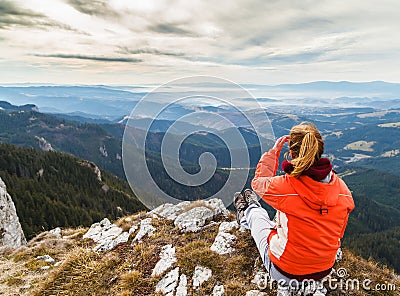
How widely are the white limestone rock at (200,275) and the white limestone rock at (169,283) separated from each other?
544mm

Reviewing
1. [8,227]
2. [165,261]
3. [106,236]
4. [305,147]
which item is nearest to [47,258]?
[106,236]

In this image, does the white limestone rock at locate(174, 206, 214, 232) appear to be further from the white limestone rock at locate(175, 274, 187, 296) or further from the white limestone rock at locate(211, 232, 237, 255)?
the white limestone rock at locate(175, 274, 187, 296)

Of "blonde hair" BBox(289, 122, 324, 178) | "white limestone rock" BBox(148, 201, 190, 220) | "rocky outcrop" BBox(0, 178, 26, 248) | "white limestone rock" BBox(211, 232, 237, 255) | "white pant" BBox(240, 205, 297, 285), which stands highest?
"blonde hair" BBox(289, 122, 324, 178)

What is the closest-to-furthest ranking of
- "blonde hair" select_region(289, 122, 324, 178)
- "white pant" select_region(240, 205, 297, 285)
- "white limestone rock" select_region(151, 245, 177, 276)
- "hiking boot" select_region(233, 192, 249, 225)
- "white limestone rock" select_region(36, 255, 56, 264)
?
"blonde hair" select_region(289, 122, 324, 178) < "white pant" select_region(240, 205, 297, 285) < "white limestone rock" select_region(151, 245, 177, 276) < "hiking boot" select_region(233, 192, 249, 225) < "white limestone rock" select_region(36, 255, 56, 264)

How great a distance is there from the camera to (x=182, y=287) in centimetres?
718

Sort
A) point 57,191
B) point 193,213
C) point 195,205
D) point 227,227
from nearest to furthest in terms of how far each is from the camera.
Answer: point 227,227 → point 193,213 → point 195,205 → point 57,191

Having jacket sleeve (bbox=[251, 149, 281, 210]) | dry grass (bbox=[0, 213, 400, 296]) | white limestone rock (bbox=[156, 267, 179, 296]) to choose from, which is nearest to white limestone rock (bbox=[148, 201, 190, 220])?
dry grass (bbox=[0, 213, 400, 296])

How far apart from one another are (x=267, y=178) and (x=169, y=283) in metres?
4.33

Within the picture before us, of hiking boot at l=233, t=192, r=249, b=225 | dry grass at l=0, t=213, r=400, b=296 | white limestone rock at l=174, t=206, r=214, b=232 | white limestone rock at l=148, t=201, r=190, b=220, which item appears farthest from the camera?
white limestone rock at l=148, t=201, r=190, b=220

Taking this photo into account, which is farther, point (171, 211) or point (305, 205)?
point (171, 211)

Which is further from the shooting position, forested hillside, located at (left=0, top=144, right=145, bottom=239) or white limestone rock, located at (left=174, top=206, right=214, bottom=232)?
forested hillside, located at (left=0, top=144, right=145, bottom=239)

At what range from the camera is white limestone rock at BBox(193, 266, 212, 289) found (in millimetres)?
7218

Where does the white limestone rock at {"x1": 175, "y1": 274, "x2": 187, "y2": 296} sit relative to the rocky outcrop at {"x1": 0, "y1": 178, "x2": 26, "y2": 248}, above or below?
above

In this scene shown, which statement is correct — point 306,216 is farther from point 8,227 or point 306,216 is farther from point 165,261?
point 8,227
